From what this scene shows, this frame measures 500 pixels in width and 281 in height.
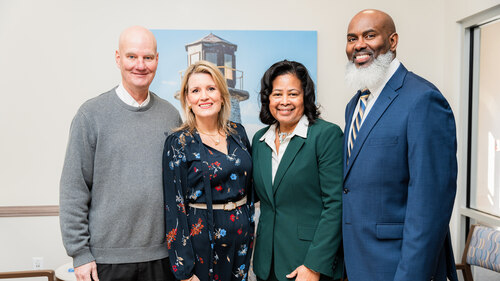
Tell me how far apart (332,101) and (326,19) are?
0.72m

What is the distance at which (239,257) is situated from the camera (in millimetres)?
1881

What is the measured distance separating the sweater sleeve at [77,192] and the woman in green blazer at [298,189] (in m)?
0.81

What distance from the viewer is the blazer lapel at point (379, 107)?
1559 mm

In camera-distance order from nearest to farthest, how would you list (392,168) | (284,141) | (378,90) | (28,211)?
(392,168)
(378,90)
(284,141)
(28,211)

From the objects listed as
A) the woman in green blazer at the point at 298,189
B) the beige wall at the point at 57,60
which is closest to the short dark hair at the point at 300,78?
the woman in green blazer at the point at 298,189

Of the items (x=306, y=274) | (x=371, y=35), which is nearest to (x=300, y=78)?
(x=371, y=35)

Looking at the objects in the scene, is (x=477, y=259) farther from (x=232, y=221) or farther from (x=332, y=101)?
(x=232, y=221)

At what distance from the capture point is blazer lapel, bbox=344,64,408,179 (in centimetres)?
156

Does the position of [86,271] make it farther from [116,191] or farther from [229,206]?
[229,206]

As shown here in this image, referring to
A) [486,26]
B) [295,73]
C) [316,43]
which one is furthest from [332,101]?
[295,73]

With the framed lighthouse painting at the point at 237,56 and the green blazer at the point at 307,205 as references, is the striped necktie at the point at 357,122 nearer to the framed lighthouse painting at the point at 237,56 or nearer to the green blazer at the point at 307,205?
the green blazer at the point at 307,205

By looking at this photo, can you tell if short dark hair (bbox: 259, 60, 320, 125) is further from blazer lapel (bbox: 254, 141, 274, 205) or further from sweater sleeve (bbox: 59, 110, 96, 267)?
sweater sleeve (bbox: 59, 110, 96, 267)

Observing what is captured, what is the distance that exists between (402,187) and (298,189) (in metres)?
0.46

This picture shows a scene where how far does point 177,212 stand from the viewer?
1771 mm
